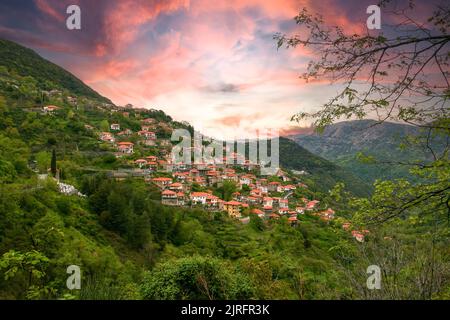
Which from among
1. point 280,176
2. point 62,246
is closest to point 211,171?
point 280,176

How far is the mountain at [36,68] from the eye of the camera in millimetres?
80562

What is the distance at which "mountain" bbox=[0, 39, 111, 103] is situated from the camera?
80.6 metres

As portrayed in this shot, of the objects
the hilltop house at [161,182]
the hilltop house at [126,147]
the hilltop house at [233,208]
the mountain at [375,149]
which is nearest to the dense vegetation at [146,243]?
the mountain at [375,149]

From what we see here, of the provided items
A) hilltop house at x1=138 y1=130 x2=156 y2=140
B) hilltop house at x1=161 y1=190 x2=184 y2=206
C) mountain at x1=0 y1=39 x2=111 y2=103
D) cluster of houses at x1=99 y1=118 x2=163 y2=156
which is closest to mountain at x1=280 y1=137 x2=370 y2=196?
hilltop house at x1=138 y1=130 x2=156 y2=140

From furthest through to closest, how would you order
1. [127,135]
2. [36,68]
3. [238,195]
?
[36,68]
[127,135]
[238,195]

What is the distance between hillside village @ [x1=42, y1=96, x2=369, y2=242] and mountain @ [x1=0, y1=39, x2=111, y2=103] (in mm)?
16474

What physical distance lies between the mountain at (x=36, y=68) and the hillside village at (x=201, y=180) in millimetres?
16474

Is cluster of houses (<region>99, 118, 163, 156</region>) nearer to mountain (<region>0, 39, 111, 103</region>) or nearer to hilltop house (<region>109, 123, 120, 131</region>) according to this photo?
hilltop house (<region>109, 123, 120, 131</region>)

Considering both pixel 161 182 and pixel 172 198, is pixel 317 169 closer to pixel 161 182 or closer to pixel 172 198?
pixel 161 182

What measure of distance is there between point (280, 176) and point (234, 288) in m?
60.5

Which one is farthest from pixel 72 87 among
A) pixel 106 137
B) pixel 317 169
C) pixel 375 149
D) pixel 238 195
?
pixel 375 149

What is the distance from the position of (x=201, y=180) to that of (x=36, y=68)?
241 feet

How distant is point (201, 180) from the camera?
Result: 2039 inches

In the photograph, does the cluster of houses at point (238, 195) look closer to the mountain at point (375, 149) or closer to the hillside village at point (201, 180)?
the hillside village at point (201, 180)
